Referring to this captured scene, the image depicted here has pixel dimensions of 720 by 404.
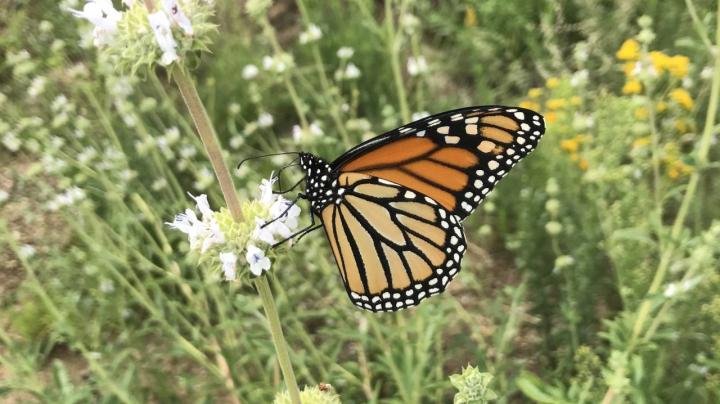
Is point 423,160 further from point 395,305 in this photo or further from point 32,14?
point 32,14

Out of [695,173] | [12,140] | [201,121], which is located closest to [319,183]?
[201,121]

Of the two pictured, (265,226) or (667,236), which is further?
(667,236)

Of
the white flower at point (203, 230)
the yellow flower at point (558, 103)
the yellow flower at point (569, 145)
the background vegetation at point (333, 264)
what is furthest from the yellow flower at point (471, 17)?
the white flower at point (203, 230)

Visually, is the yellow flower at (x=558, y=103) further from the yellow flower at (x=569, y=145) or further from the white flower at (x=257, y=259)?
the white flower at (x=257, y=259)

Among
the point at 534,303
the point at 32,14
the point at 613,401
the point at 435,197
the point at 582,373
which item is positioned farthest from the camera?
the point at 32,14

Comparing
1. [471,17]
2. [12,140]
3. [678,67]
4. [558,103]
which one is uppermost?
[471,17]

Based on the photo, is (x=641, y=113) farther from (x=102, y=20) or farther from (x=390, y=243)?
(x=102, y=20)

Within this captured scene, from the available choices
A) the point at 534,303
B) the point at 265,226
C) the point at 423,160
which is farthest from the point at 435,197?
the point at 534,303
